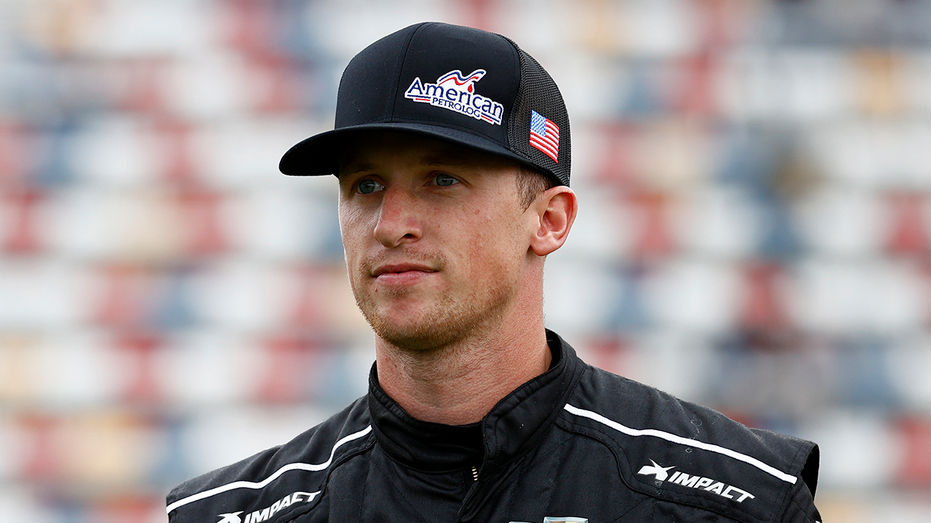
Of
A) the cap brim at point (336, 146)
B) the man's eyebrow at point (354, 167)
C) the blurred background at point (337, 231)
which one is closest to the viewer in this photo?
the cap brim at point (336, 146)

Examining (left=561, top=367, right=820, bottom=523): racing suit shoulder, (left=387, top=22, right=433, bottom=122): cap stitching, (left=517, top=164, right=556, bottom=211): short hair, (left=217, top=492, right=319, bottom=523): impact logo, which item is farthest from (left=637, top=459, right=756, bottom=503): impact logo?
(left=387, top=22, right=433, bottom=122): cap stitching

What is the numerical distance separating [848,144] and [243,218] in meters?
3.11

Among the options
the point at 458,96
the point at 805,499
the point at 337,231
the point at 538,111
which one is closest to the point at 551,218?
the point at 538,111

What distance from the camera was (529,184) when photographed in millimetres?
2123

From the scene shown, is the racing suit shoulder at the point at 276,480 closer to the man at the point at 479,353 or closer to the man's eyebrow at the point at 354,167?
the man at the point at 479,353

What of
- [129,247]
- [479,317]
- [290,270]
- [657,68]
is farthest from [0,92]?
[479,317]

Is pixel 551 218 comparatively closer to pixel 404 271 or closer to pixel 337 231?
pixel 404 271

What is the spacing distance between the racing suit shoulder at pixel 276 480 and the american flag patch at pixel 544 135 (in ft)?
2.12

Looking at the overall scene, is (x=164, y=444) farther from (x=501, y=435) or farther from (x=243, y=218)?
(x=501, y=435)

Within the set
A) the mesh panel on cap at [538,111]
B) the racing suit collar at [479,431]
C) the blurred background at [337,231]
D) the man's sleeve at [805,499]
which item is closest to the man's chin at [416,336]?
the racing suit collar at [479,431]

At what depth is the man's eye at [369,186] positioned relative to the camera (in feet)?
6.91

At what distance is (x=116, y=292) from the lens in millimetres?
5820

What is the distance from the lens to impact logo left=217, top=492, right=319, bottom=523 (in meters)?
2.19

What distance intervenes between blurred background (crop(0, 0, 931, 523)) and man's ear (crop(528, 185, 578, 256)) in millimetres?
3287
